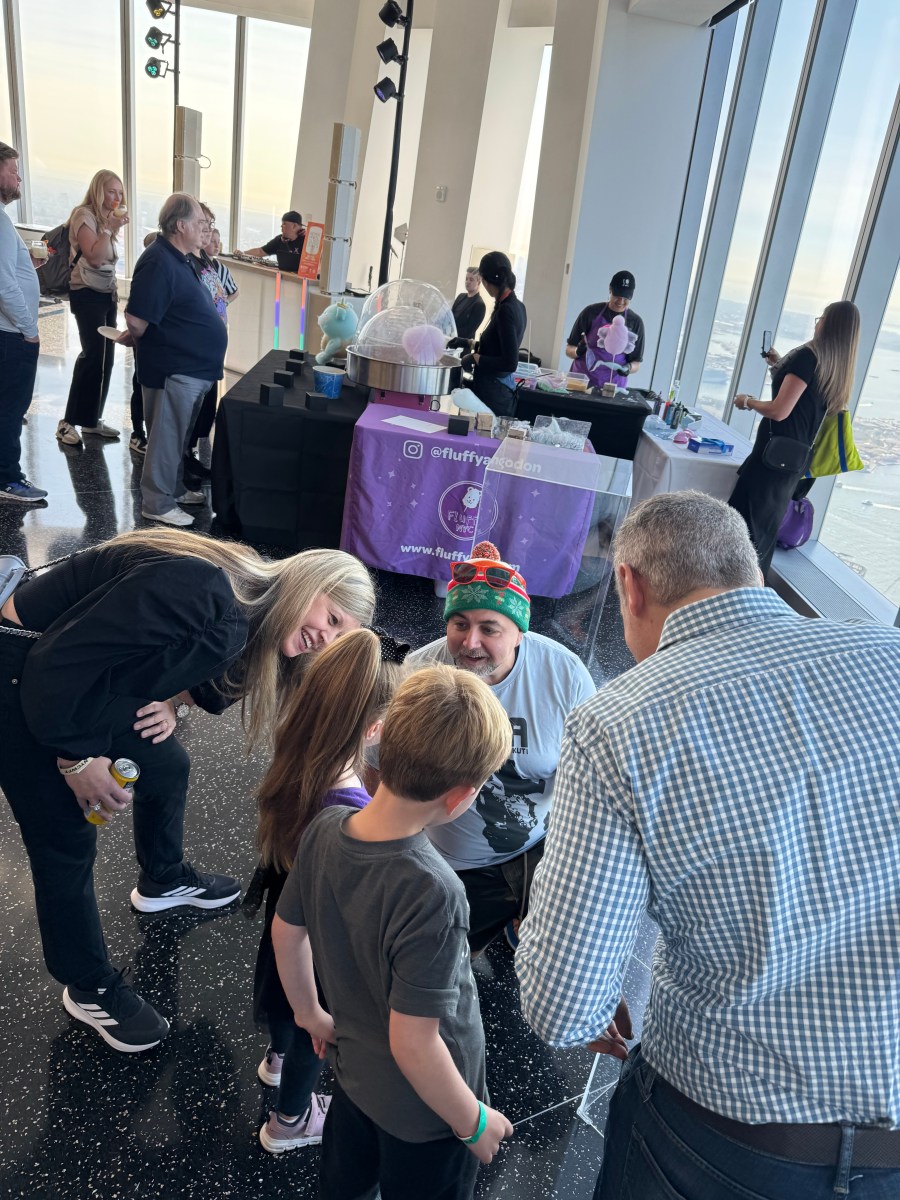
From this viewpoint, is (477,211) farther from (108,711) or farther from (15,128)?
(108,711)

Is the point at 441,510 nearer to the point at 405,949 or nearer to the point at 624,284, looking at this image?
the point at 624,284

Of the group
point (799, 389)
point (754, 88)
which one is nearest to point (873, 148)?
point (799, 389)

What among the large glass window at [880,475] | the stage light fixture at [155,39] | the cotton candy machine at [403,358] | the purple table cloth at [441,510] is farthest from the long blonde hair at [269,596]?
the stage light fixture at [155,39]

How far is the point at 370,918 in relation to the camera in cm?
109

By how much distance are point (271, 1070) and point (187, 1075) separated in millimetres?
189

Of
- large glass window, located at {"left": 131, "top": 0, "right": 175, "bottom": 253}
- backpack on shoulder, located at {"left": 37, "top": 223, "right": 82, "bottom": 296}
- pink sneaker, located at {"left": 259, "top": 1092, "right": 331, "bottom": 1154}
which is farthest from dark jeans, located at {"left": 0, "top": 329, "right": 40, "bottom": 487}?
large glass window, located at {"left": 131, "top": 0, "right": 175, "bottom": 253}

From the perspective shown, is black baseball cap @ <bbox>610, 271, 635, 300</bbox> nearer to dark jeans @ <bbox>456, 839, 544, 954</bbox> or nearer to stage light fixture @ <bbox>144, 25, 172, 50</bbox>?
dark jeans @ <bbox>456, 839, 544, 954</bbox>

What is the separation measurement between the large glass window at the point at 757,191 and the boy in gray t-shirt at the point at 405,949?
605 centimetres

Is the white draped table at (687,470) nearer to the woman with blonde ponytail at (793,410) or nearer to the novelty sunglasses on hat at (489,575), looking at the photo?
the woman with blonde ponytail at (793,410)

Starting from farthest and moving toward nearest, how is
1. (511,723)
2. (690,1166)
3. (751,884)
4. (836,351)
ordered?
(836,351) < (511,723) < (690,1166) < (751,884)

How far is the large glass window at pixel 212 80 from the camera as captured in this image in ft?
35.3

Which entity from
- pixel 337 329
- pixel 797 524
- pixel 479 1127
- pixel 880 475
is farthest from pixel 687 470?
pixel 479 1127

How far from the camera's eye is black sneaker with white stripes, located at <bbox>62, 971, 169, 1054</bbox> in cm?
173

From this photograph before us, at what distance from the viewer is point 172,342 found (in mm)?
4156
